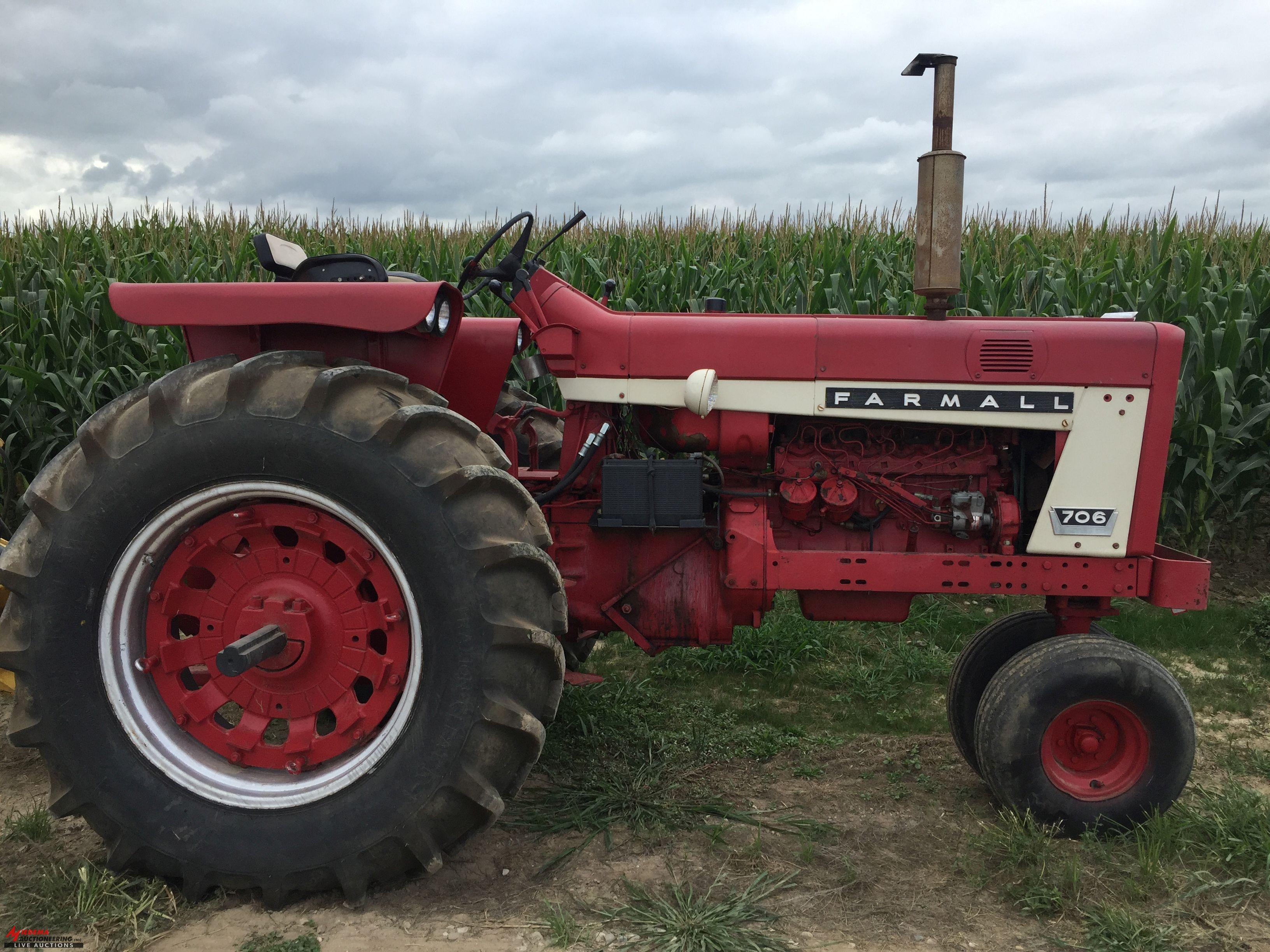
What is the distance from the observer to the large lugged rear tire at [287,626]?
7.61ft

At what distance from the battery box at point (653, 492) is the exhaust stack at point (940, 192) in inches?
36.8

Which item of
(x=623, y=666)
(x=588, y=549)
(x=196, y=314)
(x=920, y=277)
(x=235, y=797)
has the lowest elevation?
(x=623, y=666)

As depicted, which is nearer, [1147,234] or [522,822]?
[522,822]

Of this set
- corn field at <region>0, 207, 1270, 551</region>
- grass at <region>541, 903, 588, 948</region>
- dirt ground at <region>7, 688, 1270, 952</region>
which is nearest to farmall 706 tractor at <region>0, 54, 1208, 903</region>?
dirt ground at <region>7, 688, 1270, 952</region>

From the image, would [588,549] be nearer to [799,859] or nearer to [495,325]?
[495,325]

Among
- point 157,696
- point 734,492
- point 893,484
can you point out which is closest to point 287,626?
point 157,696

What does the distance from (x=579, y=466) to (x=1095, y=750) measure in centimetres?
182

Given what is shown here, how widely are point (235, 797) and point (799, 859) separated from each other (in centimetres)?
158

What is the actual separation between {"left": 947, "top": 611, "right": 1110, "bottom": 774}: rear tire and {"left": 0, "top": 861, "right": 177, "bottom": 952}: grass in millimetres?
2513

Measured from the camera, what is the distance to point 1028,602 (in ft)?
17.8

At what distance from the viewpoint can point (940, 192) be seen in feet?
9.11

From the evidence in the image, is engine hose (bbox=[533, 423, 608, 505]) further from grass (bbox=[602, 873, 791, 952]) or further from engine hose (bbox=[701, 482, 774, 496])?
grass (bbox=[602, 873, 791, 952])

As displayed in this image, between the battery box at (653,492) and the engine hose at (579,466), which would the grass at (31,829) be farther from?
the battery box at (653,492)

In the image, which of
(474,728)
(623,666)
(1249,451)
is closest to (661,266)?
(623,666)
